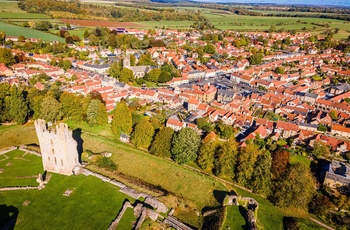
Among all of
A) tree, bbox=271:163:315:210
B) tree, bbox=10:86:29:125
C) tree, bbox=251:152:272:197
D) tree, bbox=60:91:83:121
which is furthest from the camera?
tree, bbox=60:91:83:121

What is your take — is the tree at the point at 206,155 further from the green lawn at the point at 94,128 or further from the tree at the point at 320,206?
the green lawn at the point at 94,128

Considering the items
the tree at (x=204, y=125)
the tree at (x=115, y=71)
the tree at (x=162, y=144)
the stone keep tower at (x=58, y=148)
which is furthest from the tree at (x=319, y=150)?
the tree at (x=115, y=71)

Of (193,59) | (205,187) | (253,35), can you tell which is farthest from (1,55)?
(253,35)

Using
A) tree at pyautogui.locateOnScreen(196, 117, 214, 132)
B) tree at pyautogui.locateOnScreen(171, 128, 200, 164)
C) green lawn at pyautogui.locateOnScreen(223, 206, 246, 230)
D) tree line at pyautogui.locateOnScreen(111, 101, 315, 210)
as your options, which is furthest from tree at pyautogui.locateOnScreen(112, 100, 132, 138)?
green lawn at pyautogui.locateOnScreen(223, 206, 246, 230)

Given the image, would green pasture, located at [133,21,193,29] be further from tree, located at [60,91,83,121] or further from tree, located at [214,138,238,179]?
tree, located at [214,138,238,179]

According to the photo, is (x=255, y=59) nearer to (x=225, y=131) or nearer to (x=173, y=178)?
(x=225, y=131)

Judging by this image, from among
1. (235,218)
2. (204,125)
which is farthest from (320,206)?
(204,125)

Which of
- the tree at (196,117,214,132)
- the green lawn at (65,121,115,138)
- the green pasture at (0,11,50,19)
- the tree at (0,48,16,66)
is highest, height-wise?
the green pasture at (0,11,50,19)
